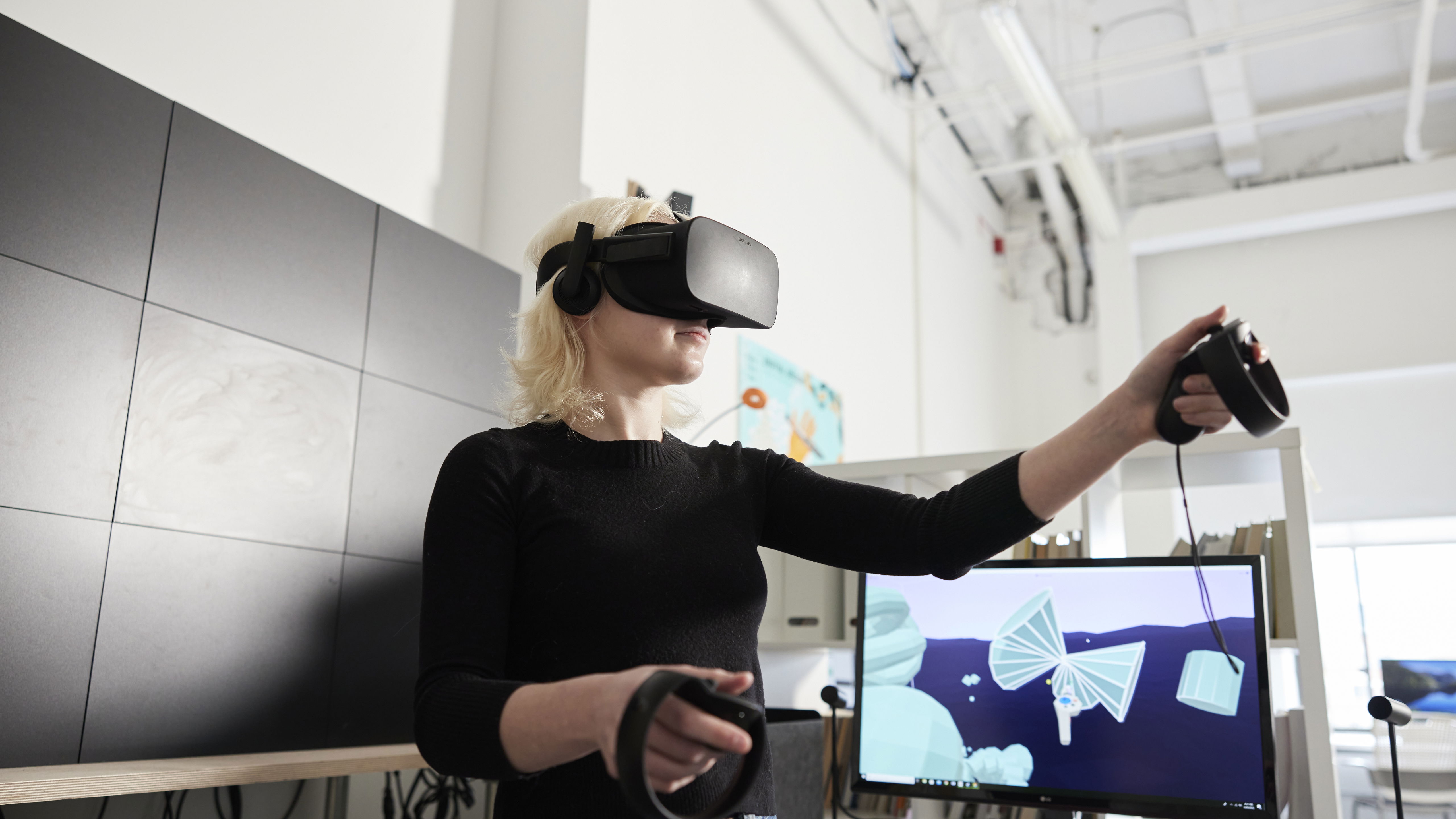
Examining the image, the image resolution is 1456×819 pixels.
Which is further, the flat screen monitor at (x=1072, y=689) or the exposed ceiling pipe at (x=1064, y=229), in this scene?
the exposed ceiling pipe at (x=1064, y=229)

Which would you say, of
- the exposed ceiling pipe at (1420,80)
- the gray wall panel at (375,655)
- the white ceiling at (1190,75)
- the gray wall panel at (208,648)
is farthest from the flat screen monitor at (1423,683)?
the gray wall panel at (208,648)

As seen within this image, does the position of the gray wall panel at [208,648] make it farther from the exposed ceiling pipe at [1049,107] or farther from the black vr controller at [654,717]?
the exposed ceiling pipe at [1049,107]

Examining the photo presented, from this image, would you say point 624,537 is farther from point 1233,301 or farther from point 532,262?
point 1233,301

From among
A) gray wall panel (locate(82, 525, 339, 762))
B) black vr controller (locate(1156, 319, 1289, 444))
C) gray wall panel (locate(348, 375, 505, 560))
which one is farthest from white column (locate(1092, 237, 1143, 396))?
→ black vr controller (locate(1156, 319, 1289, 444))

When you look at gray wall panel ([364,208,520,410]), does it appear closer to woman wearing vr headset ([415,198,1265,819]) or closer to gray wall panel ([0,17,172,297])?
gray wall panel ([0,17,172,297])

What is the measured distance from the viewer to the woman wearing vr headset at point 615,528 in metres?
0.83

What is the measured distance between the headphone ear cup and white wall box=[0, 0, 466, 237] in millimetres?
1239

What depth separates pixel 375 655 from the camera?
2.11 m

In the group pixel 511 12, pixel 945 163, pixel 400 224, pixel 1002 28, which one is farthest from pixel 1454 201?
pixel 400 224

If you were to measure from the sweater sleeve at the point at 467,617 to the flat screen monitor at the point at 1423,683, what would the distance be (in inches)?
210

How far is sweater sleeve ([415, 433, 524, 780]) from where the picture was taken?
0.75m

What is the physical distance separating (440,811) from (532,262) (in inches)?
62.1

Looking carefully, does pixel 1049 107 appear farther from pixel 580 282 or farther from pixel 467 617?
pixel 467 617

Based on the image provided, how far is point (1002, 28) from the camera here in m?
3.60
